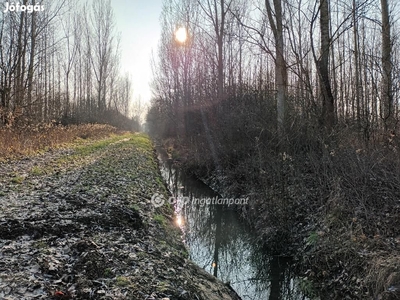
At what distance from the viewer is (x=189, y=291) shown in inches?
136

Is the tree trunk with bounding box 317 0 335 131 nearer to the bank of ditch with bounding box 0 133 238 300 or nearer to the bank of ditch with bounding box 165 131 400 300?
the bank of ditch with bounding box 165 131 400 300

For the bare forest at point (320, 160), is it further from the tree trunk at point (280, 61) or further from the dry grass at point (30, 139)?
the dry grass at point (30, 139)

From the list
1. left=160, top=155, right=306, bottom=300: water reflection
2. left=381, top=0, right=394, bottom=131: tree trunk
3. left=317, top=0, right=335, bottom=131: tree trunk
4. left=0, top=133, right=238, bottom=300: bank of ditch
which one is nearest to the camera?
left=0, top=133, right=238, bottom=300: bank of ditch

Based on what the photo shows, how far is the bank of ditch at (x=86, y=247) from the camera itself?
2.96 m

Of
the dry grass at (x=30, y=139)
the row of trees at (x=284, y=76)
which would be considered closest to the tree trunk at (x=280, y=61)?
the row of trees at (x=284, y=76)

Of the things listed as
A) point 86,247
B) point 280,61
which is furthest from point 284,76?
point 86,247

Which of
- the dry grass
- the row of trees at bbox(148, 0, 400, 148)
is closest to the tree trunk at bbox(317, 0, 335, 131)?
the row of trees at bbox(148, 0, 400, 148)

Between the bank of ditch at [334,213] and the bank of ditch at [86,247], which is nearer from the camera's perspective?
the bank of ditch at [86,247]

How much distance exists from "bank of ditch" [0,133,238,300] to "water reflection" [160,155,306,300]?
0.66 meters

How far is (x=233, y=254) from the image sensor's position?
21.1ft

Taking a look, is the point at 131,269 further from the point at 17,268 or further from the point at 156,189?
the point at 156,189

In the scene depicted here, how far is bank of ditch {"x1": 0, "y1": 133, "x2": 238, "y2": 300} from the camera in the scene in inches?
117

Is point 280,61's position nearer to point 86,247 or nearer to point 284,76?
point 284,76

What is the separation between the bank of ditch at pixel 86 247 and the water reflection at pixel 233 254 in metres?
0.66
